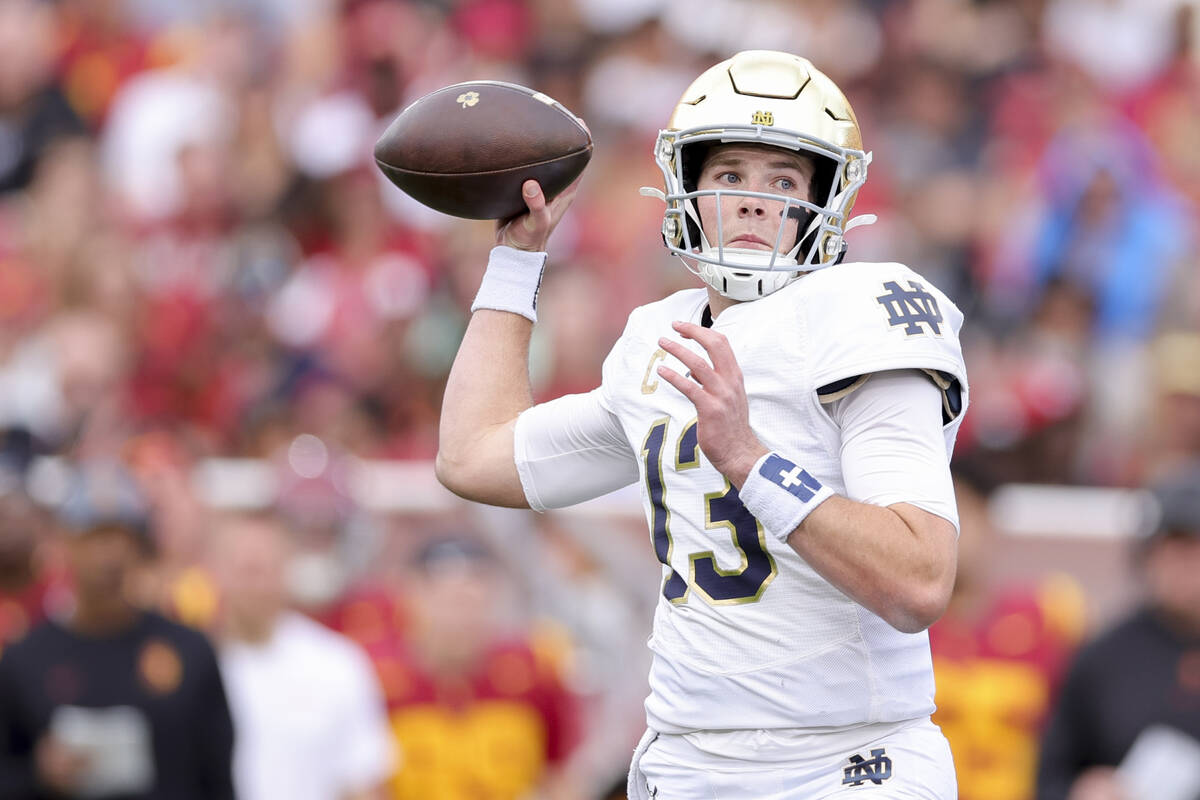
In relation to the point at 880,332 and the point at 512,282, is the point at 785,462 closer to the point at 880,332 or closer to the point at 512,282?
the point at 880,332

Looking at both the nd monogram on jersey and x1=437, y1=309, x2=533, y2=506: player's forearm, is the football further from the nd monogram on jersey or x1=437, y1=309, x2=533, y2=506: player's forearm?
the nd monogram on jersey

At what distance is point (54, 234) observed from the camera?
9.12m

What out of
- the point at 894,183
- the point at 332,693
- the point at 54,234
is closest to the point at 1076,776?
the point at 332,693

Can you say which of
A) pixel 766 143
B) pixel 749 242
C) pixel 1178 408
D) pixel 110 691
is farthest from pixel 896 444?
pixel 1178 408

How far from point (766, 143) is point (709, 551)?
2.28 ft

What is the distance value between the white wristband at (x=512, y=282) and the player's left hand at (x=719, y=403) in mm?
759

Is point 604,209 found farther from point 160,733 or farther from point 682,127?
point 682,127

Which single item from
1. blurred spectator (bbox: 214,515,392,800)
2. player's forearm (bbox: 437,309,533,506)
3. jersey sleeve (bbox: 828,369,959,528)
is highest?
jersey sleeve (bbox: 828,369,959,528)

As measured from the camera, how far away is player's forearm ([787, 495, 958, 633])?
Result: 9.15 ft

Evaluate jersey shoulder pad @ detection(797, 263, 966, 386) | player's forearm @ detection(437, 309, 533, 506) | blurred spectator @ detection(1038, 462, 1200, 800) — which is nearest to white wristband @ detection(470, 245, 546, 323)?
player's forearm @ detection(437, 309, 533, 506)

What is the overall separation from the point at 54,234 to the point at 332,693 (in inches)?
156

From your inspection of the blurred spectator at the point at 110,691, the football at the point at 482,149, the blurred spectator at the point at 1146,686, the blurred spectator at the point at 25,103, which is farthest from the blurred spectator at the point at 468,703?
the blurred spectator at the point at 25,103

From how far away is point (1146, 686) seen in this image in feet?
17.5

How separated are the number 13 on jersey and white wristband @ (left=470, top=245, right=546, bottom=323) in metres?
0.54
